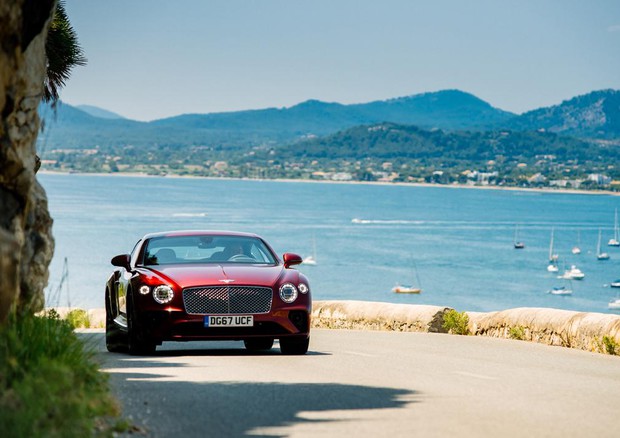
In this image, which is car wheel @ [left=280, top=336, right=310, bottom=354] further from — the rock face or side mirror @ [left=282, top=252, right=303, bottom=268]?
the rock face

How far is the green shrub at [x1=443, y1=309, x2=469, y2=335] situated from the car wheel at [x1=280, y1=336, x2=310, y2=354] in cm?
534

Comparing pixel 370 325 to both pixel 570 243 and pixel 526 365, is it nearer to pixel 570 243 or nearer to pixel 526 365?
pixel 526 365

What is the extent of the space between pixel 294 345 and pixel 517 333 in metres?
4.82

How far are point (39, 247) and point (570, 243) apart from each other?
165796 mm

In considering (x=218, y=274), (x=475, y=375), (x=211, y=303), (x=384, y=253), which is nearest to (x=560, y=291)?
(x=384, y=253)

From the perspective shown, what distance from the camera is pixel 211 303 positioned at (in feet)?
45.2

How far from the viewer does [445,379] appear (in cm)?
1187

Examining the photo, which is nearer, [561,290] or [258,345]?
Answer: [258,345]

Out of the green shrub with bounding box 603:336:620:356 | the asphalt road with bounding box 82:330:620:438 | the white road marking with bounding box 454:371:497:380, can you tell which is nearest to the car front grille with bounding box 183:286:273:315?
the asphalt road with bounding box 82:330:620:438

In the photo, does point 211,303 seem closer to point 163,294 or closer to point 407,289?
point 163,294

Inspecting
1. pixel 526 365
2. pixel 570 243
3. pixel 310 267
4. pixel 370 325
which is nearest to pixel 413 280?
pixel 310 267

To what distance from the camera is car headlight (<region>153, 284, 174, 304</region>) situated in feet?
45.1

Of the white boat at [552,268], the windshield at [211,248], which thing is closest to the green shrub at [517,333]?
the windshield at [211,248]

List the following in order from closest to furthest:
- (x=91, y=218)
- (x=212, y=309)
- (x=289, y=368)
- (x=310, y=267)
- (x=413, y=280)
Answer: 1. (x=289, y=368)
2. (x=212, y=309)
3. (x=413, y=280)
4. (x=310, y=267)
5. (x=91, y=218)
